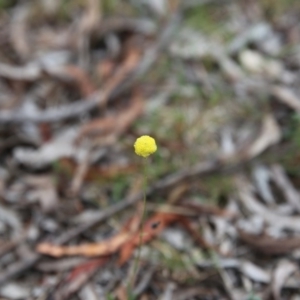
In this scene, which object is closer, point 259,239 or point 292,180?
point 259,239

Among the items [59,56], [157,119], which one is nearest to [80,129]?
[157,119]

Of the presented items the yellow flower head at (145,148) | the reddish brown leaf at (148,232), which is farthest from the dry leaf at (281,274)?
the yellow flower head at (145,148)

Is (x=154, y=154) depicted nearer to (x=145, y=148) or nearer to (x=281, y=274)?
(x=281, y=274)

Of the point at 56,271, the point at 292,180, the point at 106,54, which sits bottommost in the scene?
the point at 292,180

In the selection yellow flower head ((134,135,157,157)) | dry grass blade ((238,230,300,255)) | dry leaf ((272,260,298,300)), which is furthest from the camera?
dry grass blade ((238,230,300,255))

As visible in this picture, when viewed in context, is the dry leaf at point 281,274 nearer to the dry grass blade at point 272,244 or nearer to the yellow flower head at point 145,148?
the dry grass blade at point 272,244

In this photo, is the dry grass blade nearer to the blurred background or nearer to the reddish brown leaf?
the blurred background

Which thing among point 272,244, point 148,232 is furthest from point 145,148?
point 272,244

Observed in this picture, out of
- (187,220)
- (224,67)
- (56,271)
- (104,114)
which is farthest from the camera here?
(224,67)

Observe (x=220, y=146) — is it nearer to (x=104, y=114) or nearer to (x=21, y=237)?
(x=104, y=114)

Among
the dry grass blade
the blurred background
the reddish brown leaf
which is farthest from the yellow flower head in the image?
the dry grass blade
